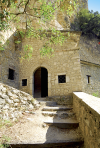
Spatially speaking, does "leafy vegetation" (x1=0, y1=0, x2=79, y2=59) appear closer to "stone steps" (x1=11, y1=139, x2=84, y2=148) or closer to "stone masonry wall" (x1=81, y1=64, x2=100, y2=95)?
"stone steps" (x1=11, y1=139, x2=84, y2=148)

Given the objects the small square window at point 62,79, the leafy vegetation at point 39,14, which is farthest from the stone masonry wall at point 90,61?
the leafy vegetation at point 39,14

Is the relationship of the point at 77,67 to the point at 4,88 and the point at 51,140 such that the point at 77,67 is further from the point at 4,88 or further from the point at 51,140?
the point at 51,140

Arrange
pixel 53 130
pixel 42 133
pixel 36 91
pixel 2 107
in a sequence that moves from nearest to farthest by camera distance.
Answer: pixel 42 133 < pixel 53 130 < pixel 2 107 < pixel 36 91

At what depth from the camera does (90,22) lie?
19.1m

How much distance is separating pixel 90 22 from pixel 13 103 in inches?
810

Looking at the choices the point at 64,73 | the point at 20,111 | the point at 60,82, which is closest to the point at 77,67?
the point at 64,73

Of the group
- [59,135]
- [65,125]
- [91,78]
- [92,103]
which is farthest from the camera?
[91,78]

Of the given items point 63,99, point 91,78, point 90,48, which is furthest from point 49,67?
point 90,48

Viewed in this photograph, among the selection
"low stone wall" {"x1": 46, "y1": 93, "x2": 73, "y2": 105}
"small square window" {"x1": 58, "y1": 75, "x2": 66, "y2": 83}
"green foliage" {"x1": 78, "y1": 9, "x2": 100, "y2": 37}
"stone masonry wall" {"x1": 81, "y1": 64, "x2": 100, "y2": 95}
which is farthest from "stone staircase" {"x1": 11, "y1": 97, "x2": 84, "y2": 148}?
"green foliage" {"x1": 78, "y1": 9, "x2": 100, "y2": 37}

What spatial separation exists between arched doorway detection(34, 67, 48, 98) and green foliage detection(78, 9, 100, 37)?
13.6m

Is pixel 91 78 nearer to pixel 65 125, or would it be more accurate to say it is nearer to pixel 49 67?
pixel 49 67

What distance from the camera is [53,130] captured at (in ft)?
10.0

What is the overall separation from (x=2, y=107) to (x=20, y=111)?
744 mm

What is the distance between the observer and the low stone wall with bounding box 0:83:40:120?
3.25 m
